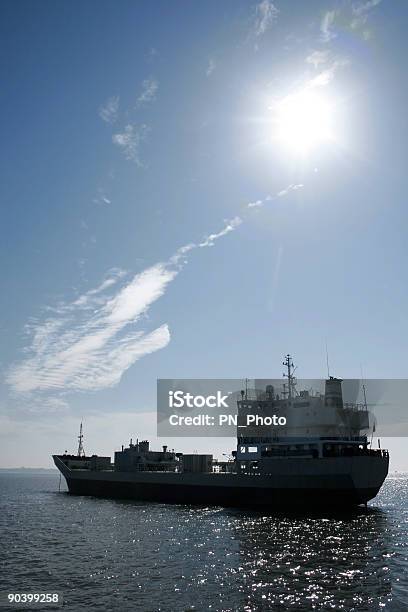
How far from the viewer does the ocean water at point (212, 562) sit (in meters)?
19.9

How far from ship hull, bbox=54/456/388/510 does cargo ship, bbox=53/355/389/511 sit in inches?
4.0

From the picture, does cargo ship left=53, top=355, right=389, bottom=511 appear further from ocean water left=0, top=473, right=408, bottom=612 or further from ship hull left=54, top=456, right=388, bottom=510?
ocean water left=0, top=473, right=408, bottom=612

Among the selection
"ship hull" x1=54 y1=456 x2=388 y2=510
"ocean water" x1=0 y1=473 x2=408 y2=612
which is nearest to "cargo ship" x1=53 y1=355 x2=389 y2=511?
"ship hull" x1=54 y1=456 x2=388 y2=510

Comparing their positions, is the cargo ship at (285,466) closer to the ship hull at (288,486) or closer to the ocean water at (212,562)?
the ship hull at (288,486)

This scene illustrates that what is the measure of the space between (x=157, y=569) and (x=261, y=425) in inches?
1463

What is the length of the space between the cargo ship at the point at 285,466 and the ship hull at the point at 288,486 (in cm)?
10

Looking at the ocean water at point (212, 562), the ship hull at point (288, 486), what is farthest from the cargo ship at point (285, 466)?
the ocean water at point (212, 562)

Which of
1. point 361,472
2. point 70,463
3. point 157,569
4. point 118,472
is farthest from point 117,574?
point 70,463

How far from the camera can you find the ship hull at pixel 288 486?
4841 cm

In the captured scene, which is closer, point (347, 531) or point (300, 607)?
point (300, 607)

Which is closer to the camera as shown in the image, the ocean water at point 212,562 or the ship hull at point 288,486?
the ocean water at point 212,562

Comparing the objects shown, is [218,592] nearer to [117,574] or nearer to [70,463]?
[117,574]

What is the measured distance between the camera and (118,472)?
6906 cm

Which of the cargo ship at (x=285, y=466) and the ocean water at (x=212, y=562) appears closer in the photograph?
the ocean water at (x=212, y=562)
